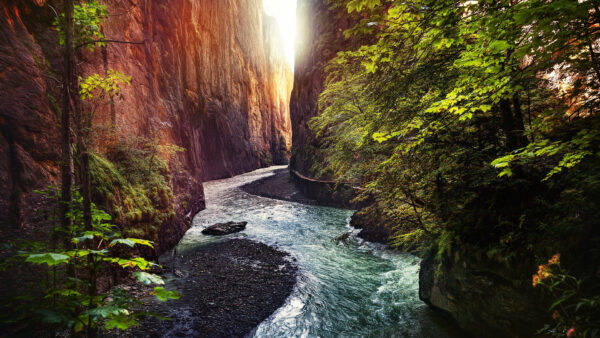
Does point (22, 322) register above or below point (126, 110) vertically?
below

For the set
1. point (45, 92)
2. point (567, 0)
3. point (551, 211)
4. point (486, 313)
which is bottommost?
point (486, 313)

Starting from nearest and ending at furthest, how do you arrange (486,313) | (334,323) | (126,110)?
(486,313)
(334,323)
(126,110)

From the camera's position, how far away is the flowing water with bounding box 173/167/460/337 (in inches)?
211

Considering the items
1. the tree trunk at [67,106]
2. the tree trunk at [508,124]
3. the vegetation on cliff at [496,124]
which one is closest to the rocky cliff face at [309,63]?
the vegetation on cliff at [496,124]

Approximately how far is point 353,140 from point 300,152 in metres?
23.0

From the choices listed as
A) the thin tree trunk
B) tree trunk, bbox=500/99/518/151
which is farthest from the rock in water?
the thin tree trunk

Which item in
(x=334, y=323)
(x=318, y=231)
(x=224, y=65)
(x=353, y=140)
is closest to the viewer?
(x=334, y=323)

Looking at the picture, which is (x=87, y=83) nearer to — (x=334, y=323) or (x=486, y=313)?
(x=334, y=323)

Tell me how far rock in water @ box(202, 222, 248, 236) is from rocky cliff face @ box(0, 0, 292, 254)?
4.35 ft

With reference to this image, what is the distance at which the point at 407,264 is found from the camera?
8445mm

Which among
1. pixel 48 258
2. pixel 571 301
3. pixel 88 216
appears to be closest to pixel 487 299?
pixel 571 301

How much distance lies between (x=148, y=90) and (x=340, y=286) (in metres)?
13.6

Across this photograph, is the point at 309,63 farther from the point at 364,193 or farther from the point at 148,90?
the point at 364,193

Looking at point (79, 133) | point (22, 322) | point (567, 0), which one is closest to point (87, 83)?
point (79, 133)
